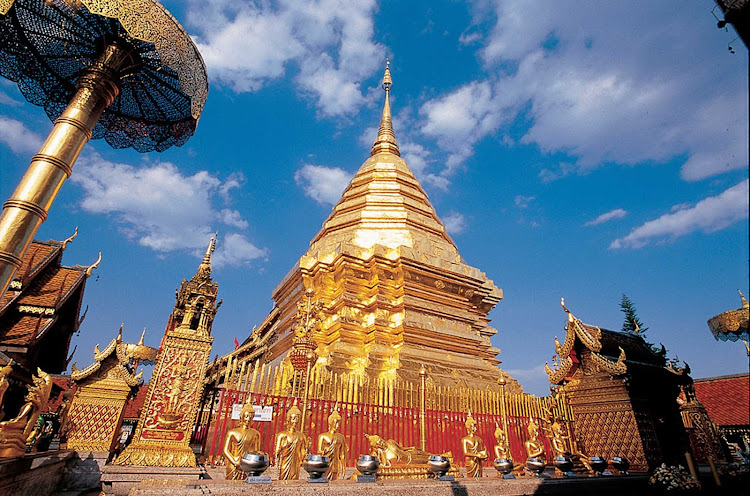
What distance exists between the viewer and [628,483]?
528cm

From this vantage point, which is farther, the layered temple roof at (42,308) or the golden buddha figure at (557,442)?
the layered temple roof at (42,308)

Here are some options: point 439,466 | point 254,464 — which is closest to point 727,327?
point 439,466

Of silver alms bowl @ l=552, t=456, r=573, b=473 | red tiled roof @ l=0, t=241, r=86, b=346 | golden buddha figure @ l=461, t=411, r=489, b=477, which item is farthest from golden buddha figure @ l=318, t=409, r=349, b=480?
red tiled roof @ l=0, t=241, r=86, b=346

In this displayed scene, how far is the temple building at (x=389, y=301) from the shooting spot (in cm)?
1045

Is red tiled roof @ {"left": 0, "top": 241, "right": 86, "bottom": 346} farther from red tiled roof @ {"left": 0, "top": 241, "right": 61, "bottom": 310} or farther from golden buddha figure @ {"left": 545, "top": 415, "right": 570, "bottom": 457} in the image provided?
golden buddha figure @ {"left": 545, "top": 415, "right": 570, "bottom": 457}

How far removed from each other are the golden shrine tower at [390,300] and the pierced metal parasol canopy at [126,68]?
5.85m

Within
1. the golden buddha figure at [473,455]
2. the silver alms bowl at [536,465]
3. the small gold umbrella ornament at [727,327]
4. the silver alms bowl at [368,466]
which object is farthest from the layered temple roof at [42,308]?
the small gold umbrella ornament at [727,327]

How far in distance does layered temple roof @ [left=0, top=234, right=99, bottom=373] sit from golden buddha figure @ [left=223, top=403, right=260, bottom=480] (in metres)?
7.55

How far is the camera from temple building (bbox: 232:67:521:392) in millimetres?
10453

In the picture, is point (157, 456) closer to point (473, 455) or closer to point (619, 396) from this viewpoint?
point (473, 455)

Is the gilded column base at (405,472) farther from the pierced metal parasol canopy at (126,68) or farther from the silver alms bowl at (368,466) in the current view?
the pierced metal parasol canopy at (126,68)

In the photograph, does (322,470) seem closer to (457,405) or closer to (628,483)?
(628,483)

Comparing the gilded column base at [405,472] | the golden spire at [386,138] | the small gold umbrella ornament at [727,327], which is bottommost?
the gilded column base at [405,472]

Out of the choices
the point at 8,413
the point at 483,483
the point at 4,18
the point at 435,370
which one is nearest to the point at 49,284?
the point at 8,413
